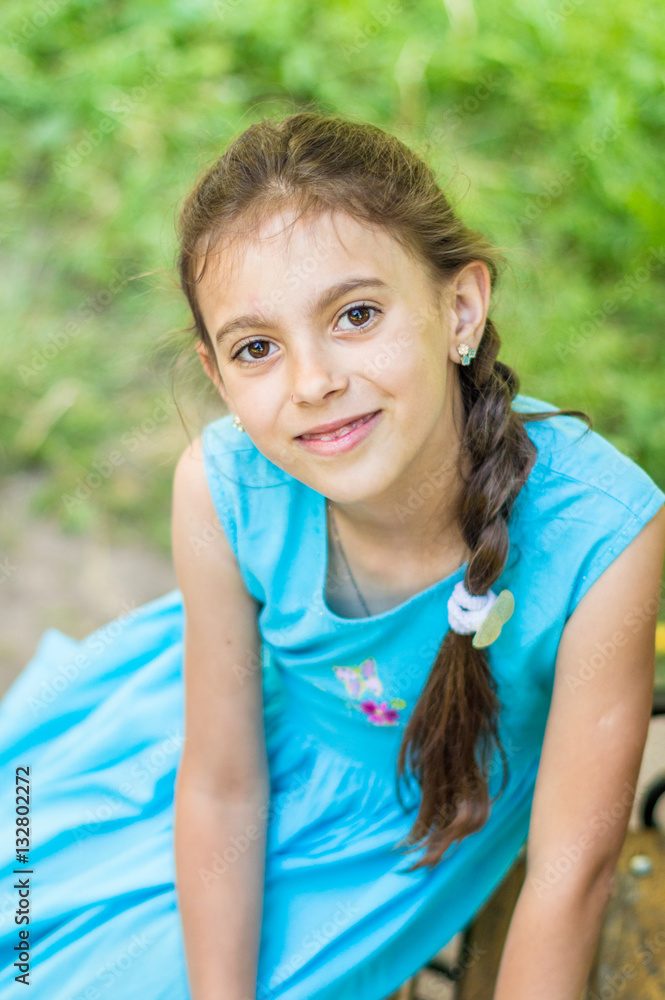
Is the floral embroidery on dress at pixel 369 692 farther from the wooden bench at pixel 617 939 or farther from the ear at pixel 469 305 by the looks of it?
the ear at pixel 469 305

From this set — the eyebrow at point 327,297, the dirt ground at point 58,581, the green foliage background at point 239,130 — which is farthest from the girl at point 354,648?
the green foliage background at point 239,130

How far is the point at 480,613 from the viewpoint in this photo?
4.06 feet

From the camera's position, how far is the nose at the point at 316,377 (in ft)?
3.67

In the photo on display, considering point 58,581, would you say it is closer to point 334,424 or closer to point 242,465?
point 242,465

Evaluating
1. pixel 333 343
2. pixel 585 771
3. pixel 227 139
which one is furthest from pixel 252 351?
pixel 227 139

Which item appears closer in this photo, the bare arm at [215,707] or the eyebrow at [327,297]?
Result: the eyebrow at [327,297]

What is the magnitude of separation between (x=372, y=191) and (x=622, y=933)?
45.6 inches

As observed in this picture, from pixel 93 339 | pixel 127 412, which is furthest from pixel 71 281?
pixel 127 412

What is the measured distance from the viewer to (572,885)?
4.09ft

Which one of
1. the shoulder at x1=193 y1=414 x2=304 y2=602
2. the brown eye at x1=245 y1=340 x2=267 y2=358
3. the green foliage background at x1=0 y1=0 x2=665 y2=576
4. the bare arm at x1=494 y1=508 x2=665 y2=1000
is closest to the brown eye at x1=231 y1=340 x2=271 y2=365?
the brown eye at x1=245 y1=340 x2=267 y2=358

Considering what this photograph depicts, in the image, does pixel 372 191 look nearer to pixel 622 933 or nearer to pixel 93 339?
pixel 622 933

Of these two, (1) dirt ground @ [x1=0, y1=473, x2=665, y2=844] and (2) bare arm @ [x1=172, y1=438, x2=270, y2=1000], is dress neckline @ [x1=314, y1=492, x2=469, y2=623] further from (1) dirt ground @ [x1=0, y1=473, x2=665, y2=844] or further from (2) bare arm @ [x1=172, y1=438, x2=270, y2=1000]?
(1) dirt ground @ [x1=0, y1=473, x2=665, y2=844]

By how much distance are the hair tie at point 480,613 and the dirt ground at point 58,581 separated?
148cm

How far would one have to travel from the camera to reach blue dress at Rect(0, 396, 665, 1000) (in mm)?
1281
